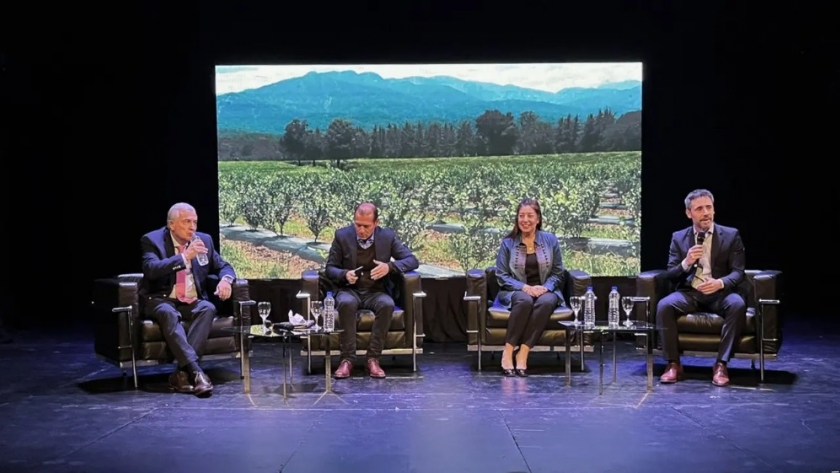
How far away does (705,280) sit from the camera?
18.7 feet

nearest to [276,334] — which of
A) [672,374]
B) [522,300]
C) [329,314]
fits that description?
[329,314]

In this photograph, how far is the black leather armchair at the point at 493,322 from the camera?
591 cm

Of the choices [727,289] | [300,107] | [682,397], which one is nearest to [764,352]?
[727,289]

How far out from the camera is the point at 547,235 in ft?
20.3

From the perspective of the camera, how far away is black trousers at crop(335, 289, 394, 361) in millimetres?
5746

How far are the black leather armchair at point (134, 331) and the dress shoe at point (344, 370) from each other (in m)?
0.61

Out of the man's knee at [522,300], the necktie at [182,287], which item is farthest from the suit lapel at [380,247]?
the necktie at [182,287]

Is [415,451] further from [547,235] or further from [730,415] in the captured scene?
[547,235]

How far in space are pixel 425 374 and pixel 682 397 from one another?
1646 mm

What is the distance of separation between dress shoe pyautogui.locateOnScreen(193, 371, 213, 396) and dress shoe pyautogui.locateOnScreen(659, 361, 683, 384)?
105 inches

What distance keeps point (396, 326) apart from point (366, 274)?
427 mm

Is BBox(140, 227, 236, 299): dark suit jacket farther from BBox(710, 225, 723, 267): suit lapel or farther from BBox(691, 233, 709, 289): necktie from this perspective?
BBox(710, 225, 723, 267): suit lapel

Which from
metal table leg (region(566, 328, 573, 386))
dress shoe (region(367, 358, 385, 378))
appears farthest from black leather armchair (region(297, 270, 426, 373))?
metal table leg (region(566, 328, 573, 386))

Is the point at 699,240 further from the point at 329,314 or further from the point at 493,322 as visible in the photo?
the point at 329,314
